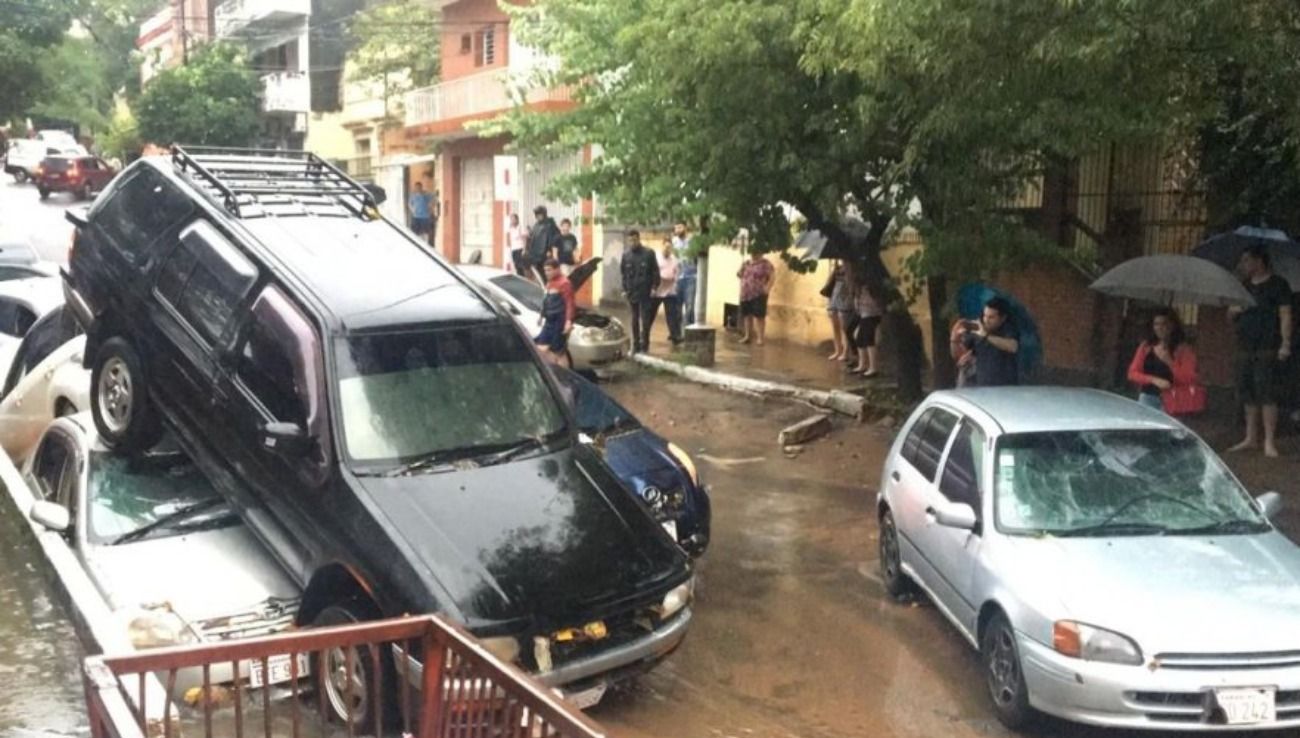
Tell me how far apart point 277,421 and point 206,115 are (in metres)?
37.7

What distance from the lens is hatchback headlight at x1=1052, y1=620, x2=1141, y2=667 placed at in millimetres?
5453

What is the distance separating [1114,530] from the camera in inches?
248

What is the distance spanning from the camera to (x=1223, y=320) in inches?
497

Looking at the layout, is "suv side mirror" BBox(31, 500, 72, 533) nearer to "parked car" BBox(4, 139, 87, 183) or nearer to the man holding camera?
the man holding camera

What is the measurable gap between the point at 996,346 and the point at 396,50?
2938cm

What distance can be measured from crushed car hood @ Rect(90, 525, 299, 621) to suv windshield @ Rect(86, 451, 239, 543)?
0.10 metres

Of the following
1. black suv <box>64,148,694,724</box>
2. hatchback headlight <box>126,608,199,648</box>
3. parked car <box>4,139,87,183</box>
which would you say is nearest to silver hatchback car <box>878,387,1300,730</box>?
black suv <box>64,148,694,724</box>

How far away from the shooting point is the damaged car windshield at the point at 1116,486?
6391 mm

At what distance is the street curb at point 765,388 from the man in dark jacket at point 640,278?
55cm

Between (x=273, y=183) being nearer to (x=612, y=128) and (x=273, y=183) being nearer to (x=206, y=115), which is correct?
(x=612, y=128)

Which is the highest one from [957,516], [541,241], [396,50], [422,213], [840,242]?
[396,50]

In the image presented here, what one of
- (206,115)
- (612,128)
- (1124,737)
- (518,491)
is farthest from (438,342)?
(206,115)

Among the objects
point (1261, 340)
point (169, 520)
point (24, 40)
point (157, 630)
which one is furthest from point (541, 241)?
point (24, 40)

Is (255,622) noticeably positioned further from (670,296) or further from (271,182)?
(670,296)
